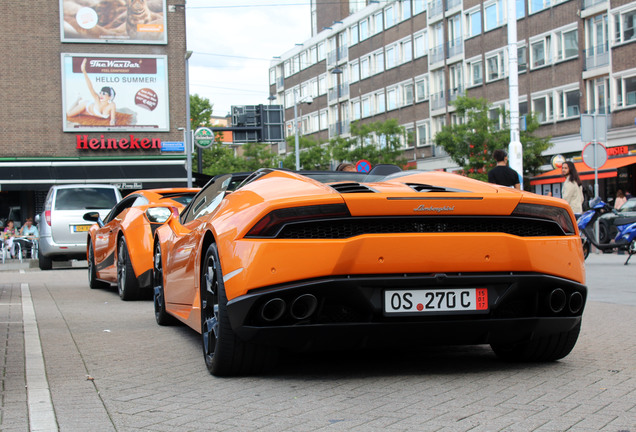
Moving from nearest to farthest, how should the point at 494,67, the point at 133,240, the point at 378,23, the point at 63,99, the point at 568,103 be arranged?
the point at 133,240 < the point at 63,99 < the point at 568,103 < the point at 494,67 < the point at 378,23

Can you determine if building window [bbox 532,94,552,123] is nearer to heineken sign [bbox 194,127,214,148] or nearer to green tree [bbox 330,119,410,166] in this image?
green tree [bbox 330,119,410,166]

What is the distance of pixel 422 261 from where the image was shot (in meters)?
4.44

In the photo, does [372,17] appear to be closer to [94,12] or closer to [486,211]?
[94,12]

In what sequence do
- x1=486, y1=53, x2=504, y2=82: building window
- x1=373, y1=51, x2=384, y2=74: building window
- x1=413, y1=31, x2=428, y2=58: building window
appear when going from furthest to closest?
x1=373, y1=51, x2=384, y2=74: building window, x1=413, y1=31, x2=428, y2=58: building window, x1=486, y1=53, x2=504, y2=82: building window

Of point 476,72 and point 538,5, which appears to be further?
point 476,72

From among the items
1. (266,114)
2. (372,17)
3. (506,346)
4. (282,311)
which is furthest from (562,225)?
(372,17)

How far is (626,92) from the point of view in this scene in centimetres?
3912

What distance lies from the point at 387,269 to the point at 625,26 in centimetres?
3803

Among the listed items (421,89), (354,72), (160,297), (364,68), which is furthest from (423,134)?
(160,297)

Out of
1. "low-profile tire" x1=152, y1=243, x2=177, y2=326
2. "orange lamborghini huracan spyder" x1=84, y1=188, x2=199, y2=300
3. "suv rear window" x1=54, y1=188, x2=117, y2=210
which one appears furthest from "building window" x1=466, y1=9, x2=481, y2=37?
"low-profile tire" x1=152, y1=243, x2=177, y2=326

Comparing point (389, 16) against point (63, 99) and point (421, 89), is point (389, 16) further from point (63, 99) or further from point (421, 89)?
point (63, 99)

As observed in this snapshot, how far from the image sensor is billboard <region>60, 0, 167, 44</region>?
39.8 meters

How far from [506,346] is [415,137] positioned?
187 ft

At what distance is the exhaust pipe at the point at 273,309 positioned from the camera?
4.40 metres
